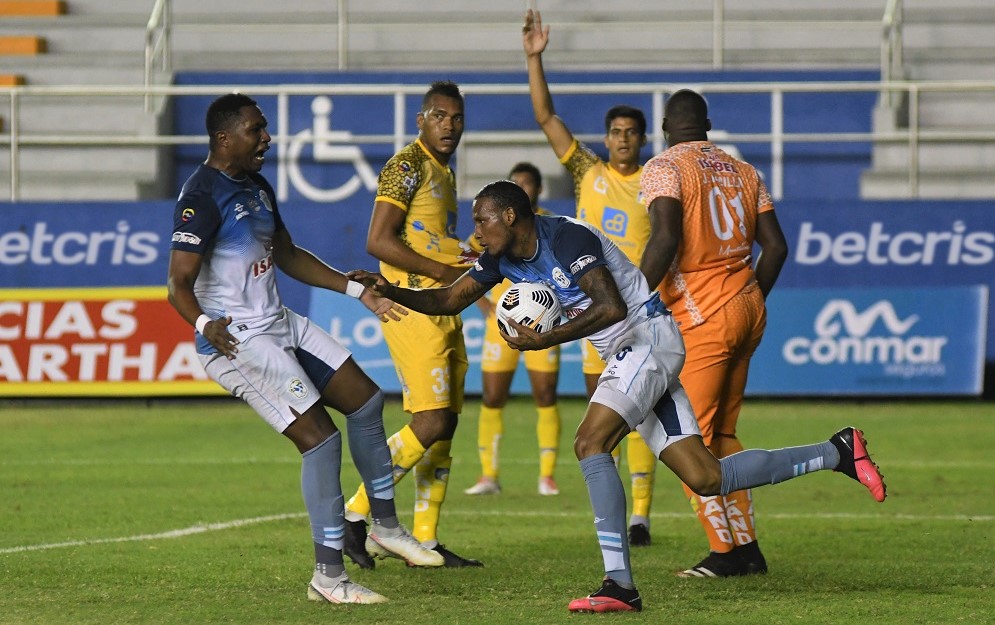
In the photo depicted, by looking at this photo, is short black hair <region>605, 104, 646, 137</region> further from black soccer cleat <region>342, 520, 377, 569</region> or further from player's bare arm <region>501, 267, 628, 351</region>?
player's bare arm <region>501, 267, 628, 351</region>

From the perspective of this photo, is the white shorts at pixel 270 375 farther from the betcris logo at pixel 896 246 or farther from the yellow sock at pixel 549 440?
the betcris logo at pixel 896 246

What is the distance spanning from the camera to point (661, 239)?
25.8 ft

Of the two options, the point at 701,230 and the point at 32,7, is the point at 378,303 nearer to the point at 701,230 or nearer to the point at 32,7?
the point at 701,230

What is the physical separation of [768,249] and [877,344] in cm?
1000

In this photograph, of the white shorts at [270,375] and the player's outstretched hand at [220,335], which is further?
the white shorts at [270,375]

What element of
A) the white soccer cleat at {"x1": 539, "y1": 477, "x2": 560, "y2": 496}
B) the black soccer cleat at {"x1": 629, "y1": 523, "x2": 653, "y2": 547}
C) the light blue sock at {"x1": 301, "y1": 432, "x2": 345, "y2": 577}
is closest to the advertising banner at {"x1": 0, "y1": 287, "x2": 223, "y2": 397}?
the white soccer cleat at {"x1": 539, "y1": 477, "x2": 560, "y2": 496}

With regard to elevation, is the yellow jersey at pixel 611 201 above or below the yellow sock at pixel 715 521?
above

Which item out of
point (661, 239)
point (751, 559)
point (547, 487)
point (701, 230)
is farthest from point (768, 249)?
point (547, 487)

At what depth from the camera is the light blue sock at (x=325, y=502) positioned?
7.15 m

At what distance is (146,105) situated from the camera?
→ 21812 mm

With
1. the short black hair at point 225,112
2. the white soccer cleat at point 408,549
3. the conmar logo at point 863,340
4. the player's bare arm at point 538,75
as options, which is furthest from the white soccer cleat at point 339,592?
the conmar logo at point 863,340

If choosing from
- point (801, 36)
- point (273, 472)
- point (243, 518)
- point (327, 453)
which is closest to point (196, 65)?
point (801, 36)

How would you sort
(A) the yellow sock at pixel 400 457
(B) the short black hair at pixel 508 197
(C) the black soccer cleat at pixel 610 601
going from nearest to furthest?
(C) the black soccer cleat at pixel 610 601 < (B) the short black hair at pixel 508 197 < (A) the yellow sock at pixel 400 457

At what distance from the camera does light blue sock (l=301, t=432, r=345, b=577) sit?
23.5 feet
